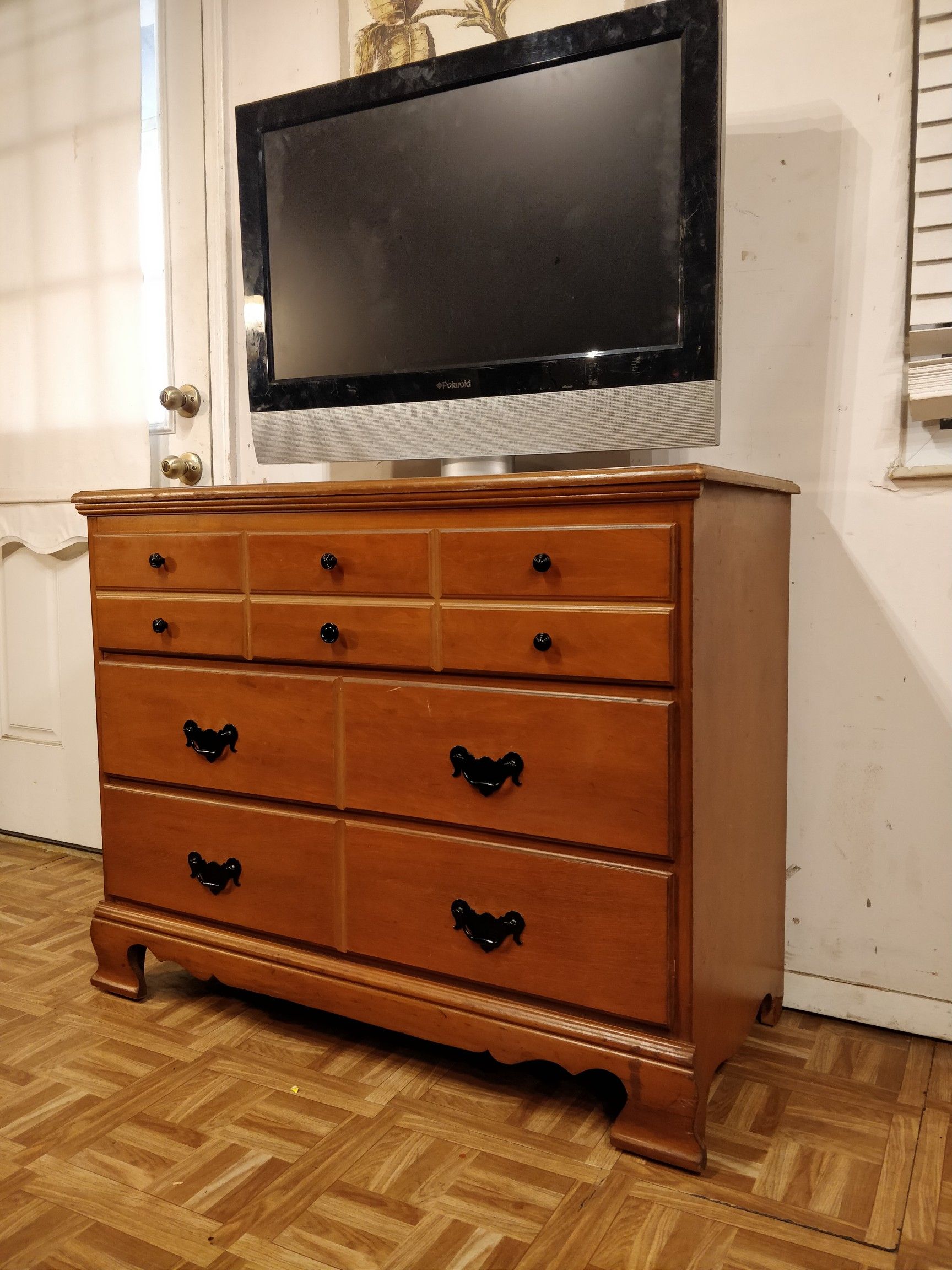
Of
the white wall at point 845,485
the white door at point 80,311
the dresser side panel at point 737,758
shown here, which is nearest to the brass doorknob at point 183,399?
the white door at point 80,311

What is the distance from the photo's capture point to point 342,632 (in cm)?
Result: 146

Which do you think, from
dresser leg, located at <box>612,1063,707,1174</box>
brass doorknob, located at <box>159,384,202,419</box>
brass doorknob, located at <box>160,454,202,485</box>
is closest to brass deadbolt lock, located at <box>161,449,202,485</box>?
brass doorknob, located at <box>160,454,202,485</box>

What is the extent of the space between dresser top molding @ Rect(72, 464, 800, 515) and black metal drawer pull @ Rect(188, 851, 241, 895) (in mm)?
572

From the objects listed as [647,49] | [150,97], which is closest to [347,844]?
[647,49]

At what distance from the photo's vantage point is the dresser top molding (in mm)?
1200

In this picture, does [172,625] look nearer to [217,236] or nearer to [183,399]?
[183,399]

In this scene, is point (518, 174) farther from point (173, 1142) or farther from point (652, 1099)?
point (173, 1142)

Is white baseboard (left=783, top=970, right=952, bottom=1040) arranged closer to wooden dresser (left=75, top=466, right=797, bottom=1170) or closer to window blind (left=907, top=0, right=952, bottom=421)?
wooden dresser (left=75, top=466, right=797, bottom=1170)

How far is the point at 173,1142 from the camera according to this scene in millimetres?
1317

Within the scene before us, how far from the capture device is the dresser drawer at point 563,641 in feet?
4.00

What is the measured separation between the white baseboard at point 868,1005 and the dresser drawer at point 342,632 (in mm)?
895

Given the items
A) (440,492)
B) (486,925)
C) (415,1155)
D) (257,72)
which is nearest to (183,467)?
(257,72)

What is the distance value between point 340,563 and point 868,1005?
1.13m

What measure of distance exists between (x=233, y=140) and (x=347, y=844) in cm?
161
